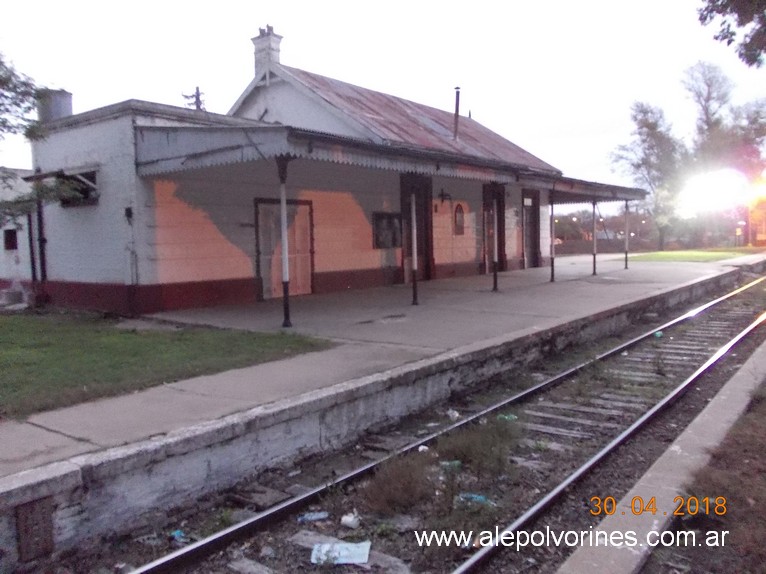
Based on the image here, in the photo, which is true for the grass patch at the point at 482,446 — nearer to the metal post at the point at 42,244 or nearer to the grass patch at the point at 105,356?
the grass patch at the point at 105,356

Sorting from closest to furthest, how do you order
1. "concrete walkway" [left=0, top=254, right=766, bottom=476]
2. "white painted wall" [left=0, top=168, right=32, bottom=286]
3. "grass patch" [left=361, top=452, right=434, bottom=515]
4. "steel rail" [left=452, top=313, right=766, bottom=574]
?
"steel rail" [left=452, top=313, right=766, bottom=574] < "grass patch" [left=361, top=452, right=434, bottom=515] < "concrete walkway" [left=0, top=254, right=766, bottom=476] < "white painted wall" [left=0, top=168, right=32, bottom=286]

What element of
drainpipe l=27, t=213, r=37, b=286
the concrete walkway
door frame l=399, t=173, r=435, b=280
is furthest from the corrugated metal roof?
drainpipe l=27, t=213, r=37, b=286

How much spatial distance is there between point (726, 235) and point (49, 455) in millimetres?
60558

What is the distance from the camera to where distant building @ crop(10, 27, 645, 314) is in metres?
11.3

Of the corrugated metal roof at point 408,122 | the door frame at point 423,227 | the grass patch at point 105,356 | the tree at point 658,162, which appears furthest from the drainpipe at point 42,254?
the tree at point 658,162

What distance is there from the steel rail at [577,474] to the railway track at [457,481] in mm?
12

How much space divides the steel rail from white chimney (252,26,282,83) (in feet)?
45.9

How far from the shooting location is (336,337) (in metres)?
9.51

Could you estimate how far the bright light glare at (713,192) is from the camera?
4753cm

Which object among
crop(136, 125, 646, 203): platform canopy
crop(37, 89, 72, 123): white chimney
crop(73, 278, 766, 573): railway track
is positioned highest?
crop(37, 89, 72, 123): white chimney

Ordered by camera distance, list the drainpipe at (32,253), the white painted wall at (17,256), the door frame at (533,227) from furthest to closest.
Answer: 1. the door frame at (533,227)
2. the white painted wall at (17,256)
3. the drainpipe at (32,253)

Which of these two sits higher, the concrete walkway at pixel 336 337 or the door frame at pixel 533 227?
the door frame at pixel 533 227

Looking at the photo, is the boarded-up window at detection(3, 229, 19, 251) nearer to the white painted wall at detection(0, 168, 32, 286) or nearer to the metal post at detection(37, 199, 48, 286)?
the white painted wall at detection(0, 168, 32, 286)

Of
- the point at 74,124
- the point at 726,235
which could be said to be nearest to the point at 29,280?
the point at 74,124
